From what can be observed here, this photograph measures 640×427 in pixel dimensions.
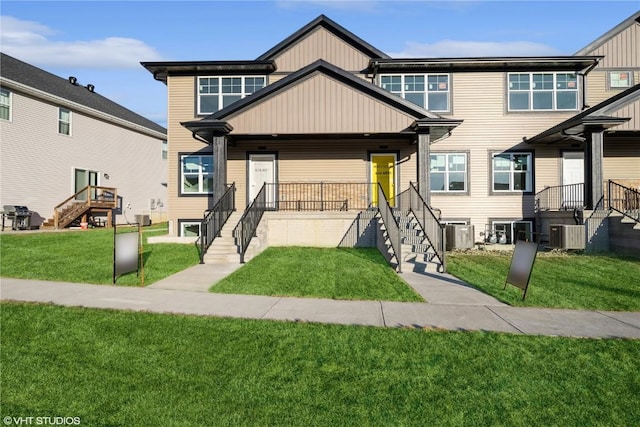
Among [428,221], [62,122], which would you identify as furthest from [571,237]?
[62,122]

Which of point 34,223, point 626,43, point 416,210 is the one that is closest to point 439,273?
point 416,210

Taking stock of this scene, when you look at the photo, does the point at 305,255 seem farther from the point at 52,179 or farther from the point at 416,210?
the point at 52,179

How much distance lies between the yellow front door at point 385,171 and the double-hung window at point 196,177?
25.0 feet

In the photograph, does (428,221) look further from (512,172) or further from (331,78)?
(512,172)

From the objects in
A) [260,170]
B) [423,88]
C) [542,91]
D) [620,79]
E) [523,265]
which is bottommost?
[523,265]

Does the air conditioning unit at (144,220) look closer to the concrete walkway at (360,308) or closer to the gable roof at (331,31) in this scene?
the gable roof at (331,31)

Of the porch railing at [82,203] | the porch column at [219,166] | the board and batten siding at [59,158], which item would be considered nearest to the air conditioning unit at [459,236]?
the porch column at [219,166]

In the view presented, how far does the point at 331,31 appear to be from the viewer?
17109mm

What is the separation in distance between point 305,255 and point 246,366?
315 inches

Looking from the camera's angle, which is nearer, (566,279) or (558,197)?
(566,279)

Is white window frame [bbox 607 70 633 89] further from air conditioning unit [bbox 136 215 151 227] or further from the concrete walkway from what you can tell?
air conditioning unit [bbox 136 215 151 227]

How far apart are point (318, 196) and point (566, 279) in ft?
31.9

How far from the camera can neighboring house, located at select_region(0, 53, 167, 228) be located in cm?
1919

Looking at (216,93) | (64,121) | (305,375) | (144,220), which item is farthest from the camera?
(144,220)
